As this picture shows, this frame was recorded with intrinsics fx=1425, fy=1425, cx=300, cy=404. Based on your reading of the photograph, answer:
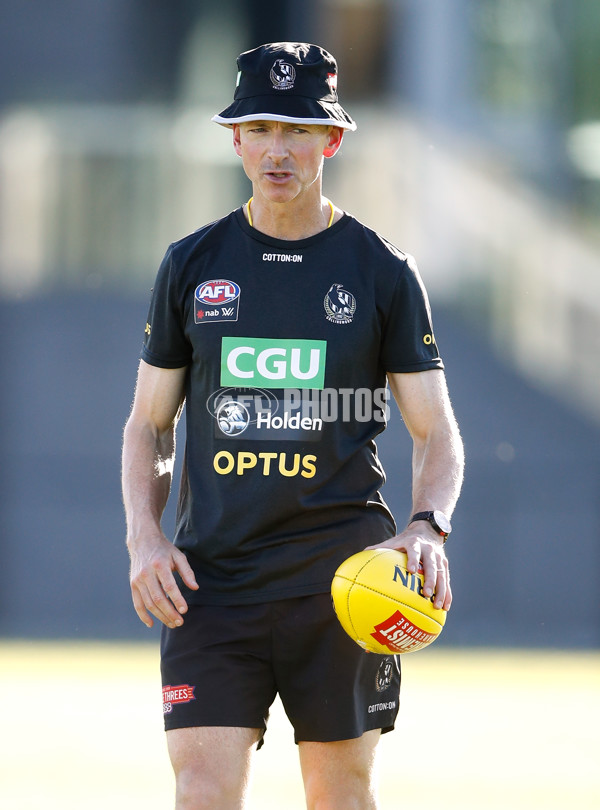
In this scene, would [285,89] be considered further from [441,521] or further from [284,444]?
[441,521]

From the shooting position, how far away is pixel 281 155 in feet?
13.2

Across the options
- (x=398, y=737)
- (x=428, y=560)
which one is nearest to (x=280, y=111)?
(x=428, y=560)

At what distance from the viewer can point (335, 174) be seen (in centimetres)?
1473

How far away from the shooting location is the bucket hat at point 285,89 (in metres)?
4.02

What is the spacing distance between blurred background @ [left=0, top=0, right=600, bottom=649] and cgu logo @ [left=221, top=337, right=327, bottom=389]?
997cm

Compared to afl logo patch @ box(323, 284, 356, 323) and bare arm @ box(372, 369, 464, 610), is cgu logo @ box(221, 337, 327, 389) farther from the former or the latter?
bare arm @ box(372, 369, 464, 610)

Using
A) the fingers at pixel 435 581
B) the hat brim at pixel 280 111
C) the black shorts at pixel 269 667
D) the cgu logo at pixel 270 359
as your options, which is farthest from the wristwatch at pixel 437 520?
the hat brim at pixel 280 111

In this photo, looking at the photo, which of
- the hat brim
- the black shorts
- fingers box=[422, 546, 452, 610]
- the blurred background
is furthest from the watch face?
the blurred background

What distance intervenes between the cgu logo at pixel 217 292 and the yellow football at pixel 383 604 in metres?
0.84

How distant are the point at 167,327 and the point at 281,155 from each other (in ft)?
2.00

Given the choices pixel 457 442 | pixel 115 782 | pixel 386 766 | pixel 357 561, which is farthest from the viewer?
pixel 386 766

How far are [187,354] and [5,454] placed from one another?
10762 mm

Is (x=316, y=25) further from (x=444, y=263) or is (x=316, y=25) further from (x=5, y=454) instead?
(x=5, y=454)

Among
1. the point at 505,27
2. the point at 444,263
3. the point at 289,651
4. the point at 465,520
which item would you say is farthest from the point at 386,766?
the point at 505,27
